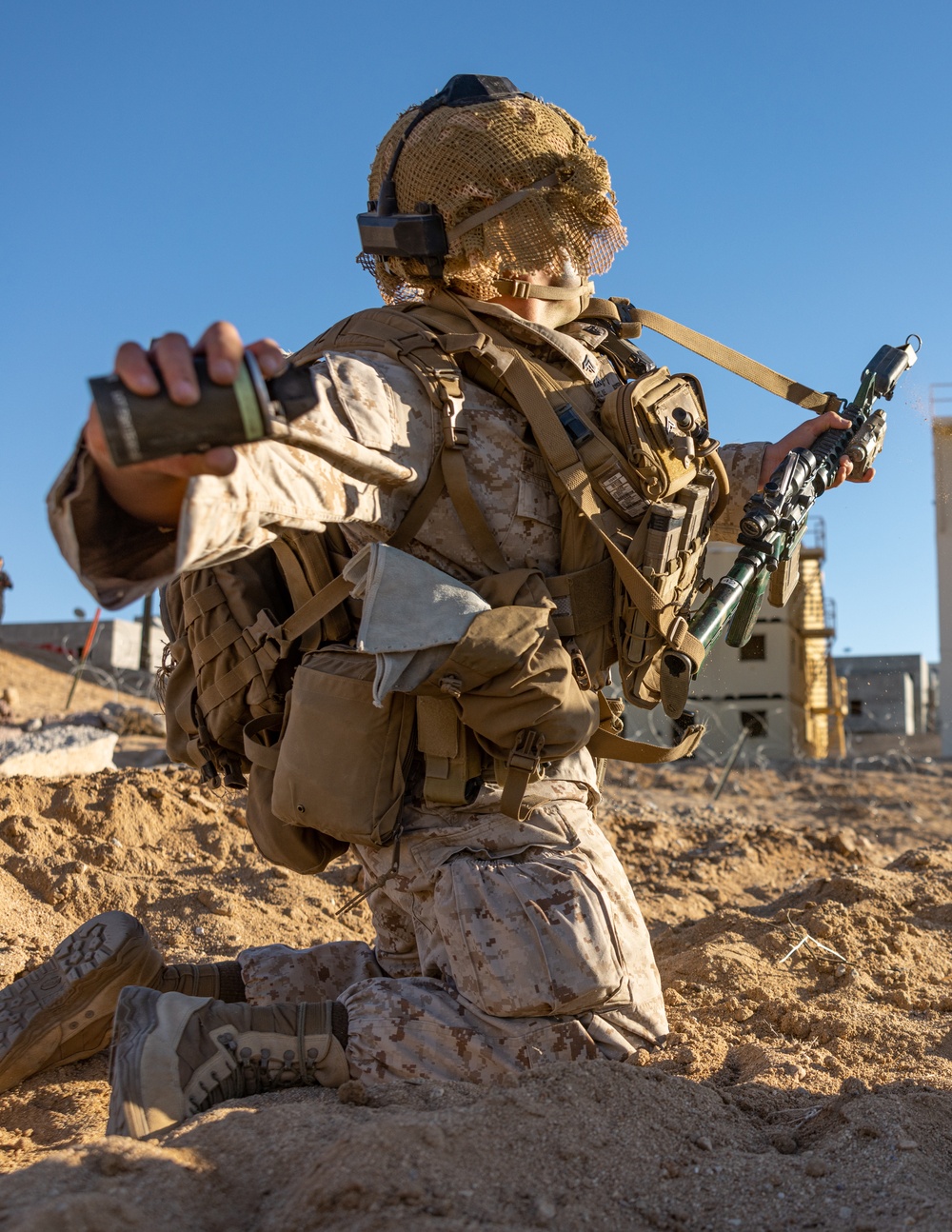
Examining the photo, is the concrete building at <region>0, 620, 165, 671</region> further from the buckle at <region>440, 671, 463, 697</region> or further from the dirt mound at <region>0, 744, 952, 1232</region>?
the buckle at <region>440, 671, 463, 697</region>

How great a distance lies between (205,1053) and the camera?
2.46m

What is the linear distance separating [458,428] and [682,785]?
786 centimetres

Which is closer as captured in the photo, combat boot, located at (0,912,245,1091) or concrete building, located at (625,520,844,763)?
combat boot, located at (0,912,245,1091)

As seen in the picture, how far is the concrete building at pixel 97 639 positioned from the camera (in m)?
20.0

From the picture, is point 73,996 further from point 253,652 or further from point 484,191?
point 484,191

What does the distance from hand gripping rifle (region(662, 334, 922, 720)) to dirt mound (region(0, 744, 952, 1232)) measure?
967 millimetres

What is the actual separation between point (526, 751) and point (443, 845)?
342 mm

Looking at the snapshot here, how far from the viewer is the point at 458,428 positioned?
8.86ft

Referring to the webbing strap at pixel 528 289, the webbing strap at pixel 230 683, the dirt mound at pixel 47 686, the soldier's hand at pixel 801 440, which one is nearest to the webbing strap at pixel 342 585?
the webbing strap at pixel 230 683

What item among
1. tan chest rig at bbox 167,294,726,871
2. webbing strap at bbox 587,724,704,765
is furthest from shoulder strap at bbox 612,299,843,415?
webbing strap at bbox 587,724,704,765

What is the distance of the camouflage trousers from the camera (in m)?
2.51

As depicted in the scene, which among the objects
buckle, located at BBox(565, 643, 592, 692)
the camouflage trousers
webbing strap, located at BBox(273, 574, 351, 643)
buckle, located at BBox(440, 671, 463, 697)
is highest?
webbing strap, located at BBox(273, 574, 351, 643)

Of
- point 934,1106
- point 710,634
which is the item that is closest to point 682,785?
Result: point 710,634

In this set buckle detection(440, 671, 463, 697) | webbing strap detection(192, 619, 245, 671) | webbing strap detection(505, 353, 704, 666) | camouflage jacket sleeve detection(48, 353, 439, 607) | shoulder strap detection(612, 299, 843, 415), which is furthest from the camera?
shoulder strap detection(612, 299, 843, 415)
